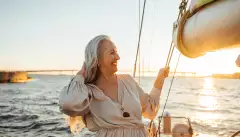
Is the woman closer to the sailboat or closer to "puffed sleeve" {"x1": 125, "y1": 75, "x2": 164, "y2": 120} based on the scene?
"puffed sleeve" {"x1": 125, "y1": 75, "x2": 164, "y2": 120}

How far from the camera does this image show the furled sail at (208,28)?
1368mm

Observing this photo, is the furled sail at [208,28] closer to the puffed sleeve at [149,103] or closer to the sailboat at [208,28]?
the sailboat at [208,28]

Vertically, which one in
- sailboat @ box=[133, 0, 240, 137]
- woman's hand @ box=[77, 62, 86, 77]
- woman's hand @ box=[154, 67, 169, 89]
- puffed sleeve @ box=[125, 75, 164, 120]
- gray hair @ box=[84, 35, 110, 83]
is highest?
sailboat @ box=[133, 0, 240, 137]

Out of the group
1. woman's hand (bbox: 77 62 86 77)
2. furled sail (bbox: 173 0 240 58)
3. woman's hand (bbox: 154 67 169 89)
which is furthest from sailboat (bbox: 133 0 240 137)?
woman's hand (bbox: 77 62 86 77)

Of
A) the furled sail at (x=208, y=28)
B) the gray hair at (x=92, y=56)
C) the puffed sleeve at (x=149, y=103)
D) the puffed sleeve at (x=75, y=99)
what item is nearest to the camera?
the furled sail at (x=208, y=28)

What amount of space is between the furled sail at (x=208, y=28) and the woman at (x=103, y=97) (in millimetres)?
495

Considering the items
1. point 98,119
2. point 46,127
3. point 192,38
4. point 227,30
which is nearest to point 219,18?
point 227,30

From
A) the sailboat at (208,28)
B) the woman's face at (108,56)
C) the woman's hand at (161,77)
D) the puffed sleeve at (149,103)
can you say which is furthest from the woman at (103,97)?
the sailboat at (208,28)

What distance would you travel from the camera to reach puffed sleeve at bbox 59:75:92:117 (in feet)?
5.54

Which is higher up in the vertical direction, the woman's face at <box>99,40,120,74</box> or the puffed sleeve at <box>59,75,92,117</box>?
the woman's face at <box>99,40,120,74</box>

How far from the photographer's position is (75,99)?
170 cm

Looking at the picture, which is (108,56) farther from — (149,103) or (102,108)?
(149,103)

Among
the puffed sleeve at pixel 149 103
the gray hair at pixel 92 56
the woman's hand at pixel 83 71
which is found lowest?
the puffed sleeve at pixel 149 103

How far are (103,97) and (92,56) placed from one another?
0.30 metres
